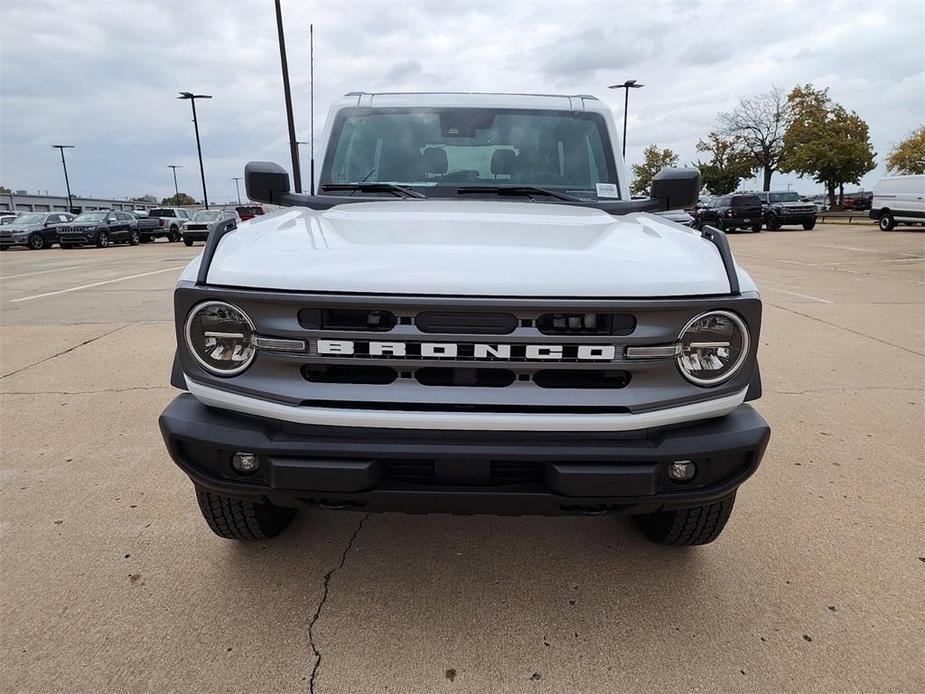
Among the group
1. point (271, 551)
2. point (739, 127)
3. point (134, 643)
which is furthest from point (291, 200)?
point (739, 127)

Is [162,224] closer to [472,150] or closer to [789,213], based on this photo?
[789,213]

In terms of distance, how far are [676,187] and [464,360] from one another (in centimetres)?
167

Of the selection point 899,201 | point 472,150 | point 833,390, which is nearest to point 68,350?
point 472,150

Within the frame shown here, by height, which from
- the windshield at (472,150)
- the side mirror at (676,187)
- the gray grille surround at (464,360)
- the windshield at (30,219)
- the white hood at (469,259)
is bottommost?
the gray grille surround at (464,360)

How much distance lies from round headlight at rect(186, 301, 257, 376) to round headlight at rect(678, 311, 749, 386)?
133cm

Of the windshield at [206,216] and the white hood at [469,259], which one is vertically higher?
the windshield at [206,216]

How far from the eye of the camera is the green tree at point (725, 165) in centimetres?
5275

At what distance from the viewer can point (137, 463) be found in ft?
11.3

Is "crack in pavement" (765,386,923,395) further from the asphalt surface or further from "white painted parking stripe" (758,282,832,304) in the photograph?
"white painted parking stripe" (758,282,832,304)

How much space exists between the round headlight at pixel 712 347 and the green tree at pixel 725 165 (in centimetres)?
5341

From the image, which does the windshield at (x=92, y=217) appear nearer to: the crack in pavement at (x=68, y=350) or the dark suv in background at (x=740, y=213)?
the crack in pavement at (x=68, y=350)

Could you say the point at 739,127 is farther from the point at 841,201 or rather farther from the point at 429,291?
the point at 429,291

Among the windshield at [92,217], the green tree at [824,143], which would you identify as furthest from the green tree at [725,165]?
the windshield at [92,217]

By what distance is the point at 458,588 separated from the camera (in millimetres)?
2357
